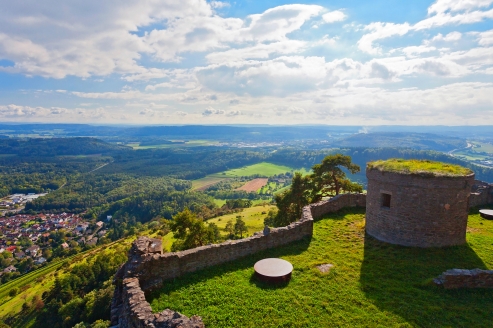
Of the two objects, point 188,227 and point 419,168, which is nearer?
point 419,168

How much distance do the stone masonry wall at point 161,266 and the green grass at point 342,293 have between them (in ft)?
1.48

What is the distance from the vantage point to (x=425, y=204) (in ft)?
50.5

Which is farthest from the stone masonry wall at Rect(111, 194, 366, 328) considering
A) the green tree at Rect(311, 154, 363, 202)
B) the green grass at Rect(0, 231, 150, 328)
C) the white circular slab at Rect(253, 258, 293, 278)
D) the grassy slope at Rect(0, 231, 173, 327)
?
the green grass at Rect(0, 231, 150, 328)

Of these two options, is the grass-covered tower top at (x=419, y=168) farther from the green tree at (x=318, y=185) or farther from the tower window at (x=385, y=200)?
the green tree at (x=318, y=185)

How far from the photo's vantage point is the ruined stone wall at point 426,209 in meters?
15.3

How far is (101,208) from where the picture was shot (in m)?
149

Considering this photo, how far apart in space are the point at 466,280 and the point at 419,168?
20.3 ft

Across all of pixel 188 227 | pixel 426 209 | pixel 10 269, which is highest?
pixel 426 209

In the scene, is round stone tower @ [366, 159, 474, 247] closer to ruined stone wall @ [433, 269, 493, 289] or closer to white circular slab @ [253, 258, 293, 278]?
ruined stone wall @ [433, 269, 493, 289]

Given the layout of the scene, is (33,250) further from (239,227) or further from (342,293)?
(342,293)

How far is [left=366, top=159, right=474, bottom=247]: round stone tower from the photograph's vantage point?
1527 centimetres

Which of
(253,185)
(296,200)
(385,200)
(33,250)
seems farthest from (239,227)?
(253,185)

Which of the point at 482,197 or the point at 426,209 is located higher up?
the point at 426,209

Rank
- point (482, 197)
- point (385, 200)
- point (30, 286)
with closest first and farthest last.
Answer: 1. point (385, 200)
2. point (482, 197)
3. point (30, 286)
